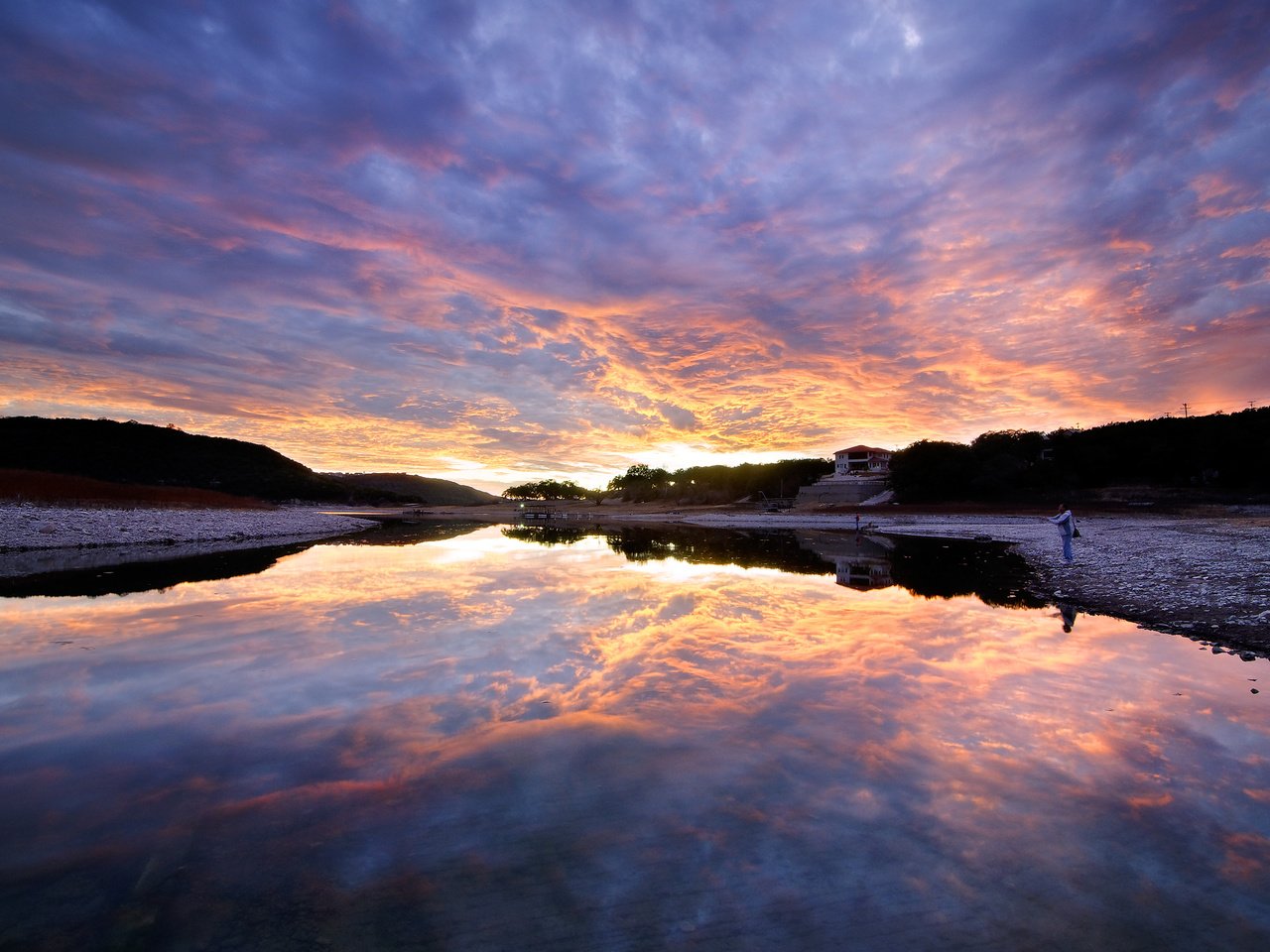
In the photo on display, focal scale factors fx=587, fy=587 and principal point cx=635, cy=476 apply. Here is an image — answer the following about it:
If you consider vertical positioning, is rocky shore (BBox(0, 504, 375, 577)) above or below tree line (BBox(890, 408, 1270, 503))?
below

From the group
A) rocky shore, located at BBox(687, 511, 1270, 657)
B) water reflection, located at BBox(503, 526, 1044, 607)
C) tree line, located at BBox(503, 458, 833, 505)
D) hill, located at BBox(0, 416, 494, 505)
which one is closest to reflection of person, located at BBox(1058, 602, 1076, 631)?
rocky shore, located at BBox(687, 511, 1270, 657)

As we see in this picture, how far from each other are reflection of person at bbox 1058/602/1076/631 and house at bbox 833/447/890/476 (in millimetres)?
106733

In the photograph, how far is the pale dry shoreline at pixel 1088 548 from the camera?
40.3 ft

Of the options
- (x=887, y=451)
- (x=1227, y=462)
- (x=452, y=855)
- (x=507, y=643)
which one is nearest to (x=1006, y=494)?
(x=1227, y=462)

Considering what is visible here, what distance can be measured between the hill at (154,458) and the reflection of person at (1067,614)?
117 metres

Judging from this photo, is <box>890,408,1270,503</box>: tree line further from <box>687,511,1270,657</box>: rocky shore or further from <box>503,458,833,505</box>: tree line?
<box>503,458,833,505</box>: tree line

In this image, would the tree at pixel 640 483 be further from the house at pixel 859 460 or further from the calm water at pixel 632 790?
the calm water at pixel 632 790

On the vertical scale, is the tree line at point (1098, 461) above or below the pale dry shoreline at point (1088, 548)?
above

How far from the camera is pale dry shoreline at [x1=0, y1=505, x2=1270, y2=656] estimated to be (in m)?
12.3

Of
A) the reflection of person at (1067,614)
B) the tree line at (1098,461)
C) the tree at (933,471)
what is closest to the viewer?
the reflection of person at (1067,614)

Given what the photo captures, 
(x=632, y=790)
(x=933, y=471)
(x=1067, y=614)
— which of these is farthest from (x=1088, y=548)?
(x=933, y=471)

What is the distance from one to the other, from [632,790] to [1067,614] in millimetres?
12321

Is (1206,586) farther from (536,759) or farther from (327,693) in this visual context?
(327,693)

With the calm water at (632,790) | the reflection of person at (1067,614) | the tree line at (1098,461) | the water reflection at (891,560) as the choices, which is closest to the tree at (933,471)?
the tree line at (1098,461)
